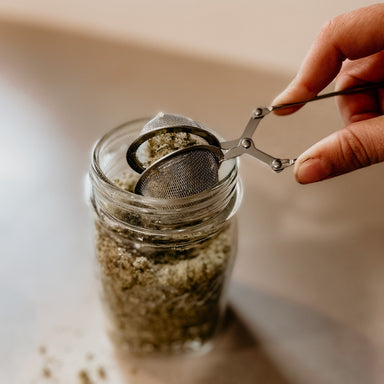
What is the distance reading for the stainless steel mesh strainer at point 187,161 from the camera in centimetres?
54

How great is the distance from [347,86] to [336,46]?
0.13 metres

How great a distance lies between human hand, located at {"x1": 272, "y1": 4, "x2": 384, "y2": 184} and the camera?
55 cm

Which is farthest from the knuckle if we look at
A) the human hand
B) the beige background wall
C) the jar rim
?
the beige background wall

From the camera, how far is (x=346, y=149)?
551 mm

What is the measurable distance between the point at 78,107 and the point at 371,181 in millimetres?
643

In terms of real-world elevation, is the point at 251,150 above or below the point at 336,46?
below

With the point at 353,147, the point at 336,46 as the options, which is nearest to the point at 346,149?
the point at 353,147

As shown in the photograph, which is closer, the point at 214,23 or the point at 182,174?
the point at 182,174

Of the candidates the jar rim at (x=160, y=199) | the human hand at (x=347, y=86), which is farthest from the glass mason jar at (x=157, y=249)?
the human hand at (x=347, y=86)

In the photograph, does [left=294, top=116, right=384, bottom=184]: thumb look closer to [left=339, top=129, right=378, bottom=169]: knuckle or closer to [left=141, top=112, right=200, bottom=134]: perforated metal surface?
[left=339, top=129, right=378, bottom=169]: knuckle

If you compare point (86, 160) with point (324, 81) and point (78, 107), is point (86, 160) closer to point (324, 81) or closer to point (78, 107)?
point (78, 107)

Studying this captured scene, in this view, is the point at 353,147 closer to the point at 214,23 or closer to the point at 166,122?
the point at 166,122

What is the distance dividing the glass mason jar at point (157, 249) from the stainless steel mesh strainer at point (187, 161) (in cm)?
2

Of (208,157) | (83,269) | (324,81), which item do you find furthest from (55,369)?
(324,81)
